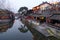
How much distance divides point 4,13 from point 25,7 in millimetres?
24712

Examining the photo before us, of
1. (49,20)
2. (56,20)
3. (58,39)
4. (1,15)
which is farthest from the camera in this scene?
(1,15)

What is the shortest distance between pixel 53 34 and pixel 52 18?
4.77m

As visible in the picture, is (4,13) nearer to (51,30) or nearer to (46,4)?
(46,4)

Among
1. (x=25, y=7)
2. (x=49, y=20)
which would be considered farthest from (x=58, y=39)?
(x=25, y=7)

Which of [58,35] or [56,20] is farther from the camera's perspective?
[56,20]

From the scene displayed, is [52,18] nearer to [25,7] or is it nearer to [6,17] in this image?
[6,17]

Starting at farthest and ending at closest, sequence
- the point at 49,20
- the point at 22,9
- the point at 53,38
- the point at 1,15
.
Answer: the point at 22,9
the point at 1,15
the point at 49,20
the point at 53,38

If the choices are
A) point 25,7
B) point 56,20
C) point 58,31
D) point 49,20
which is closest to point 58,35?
point 58,31

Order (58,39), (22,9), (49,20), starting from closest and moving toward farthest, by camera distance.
A: (58,39) < (49,20) < (22,9)

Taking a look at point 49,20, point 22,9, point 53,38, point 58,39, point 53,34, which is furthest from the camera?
point 22,9

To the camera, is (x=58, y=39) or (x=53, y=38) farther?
(x=53, y=38)

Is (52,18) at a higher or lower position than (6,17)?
higher

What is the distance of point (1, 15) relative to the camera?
142 feet

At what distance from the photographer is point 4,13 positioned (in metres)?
44.2
